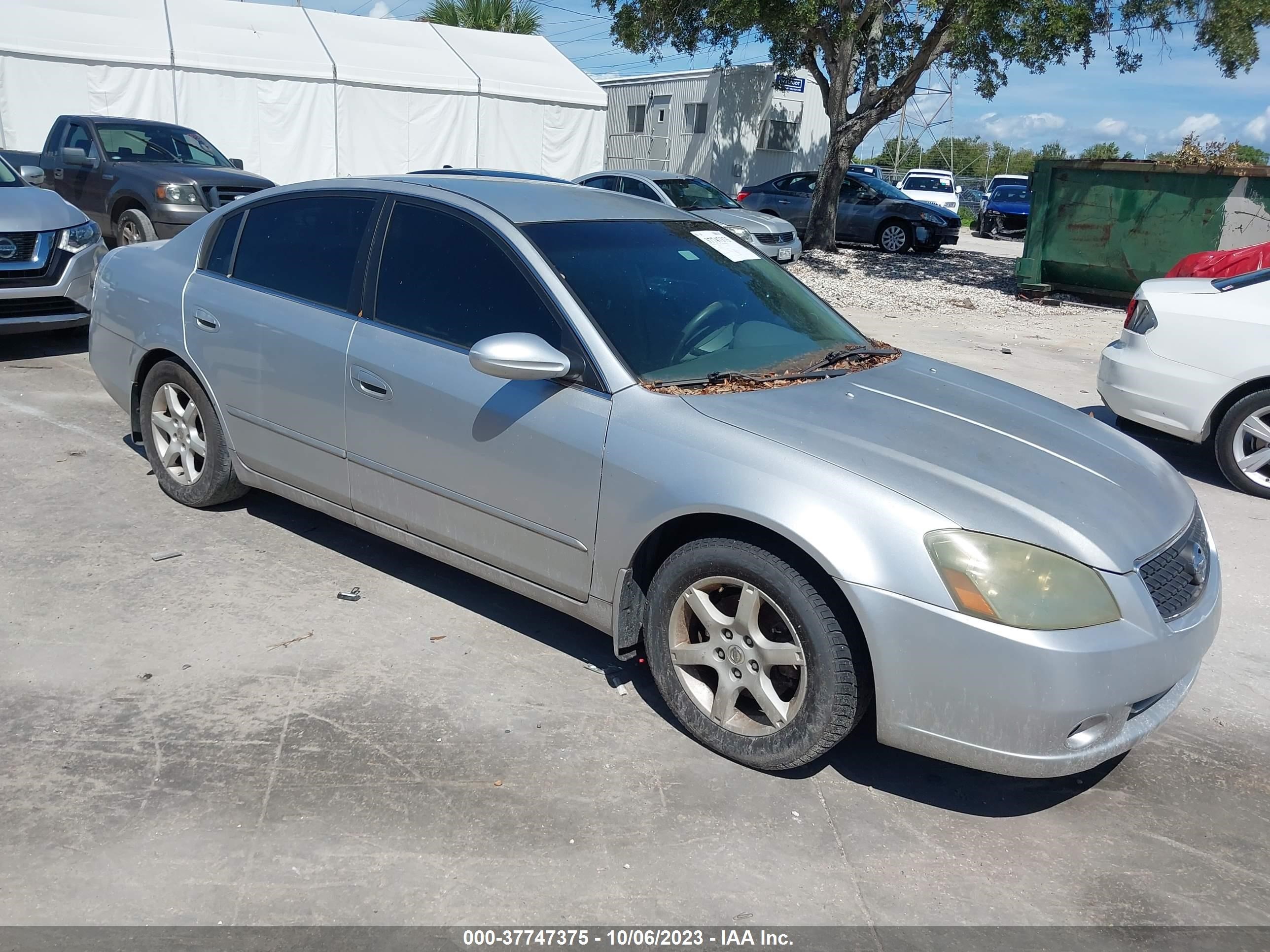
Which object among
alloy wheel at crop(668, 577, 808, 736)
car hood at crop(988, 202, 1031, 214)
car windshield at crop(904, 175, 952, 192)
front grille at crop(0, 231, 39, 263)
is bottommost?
alloy wheel at crop(668, 577, 808, 736)

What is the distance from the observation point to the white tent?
19125mm

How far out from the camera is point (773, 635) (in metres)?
3.20

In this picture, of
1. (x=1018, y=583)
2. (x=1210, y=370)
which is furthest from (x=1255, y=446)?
→ (x=1018, y=583)

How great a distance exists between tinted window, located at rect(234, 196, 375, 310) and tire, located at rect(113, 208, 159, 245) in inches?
294

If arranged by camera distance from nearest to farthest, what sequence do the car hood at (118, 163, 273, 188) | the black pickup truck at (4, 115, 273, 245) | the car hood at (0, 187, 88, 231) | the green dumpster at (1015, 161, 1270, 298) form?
1. the car hood at (0, 187, 88, 231)
2. the black pickup truck at (4, 115, 273, 245)
3. the car hood at (118, 163, 273, 188)
4. the green dumpster at (1015, 161, 1270, 298)

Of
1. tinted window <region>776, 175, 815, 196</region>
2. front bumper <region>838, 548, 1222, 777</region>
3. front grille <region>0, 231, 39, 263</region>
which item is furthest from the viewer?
tinted window <region>776, 175, 815, 196</region>

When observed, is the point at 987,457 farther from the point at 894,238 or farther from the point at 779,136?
the point at 779,136

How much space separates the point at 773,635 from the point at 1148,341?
4.57m

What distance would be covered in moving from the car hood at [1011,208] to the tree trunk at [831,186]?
11978 mm

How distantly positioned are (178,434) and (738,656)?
315 centimetres

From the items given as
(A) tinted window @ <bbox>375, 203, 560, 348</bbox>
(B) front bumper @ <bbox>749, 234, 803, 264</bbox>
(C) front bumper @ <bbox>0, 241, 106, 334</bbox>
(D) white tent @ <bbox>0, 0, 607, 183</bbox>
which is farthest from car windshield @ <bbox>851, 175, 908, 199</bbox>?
(A) tinted window @ <bbox>375, 203, 560, 348</bbox>

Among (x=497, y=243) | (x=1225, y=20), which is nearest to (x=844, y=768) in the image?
(x=497, y=243)

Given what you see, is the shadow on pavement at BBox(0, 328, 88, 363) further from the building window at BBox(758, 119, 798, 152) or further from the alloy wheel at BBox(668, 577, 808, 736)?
the building window at BBox(758, 119, 798, 152)

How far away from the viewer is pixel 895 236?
840 inches
